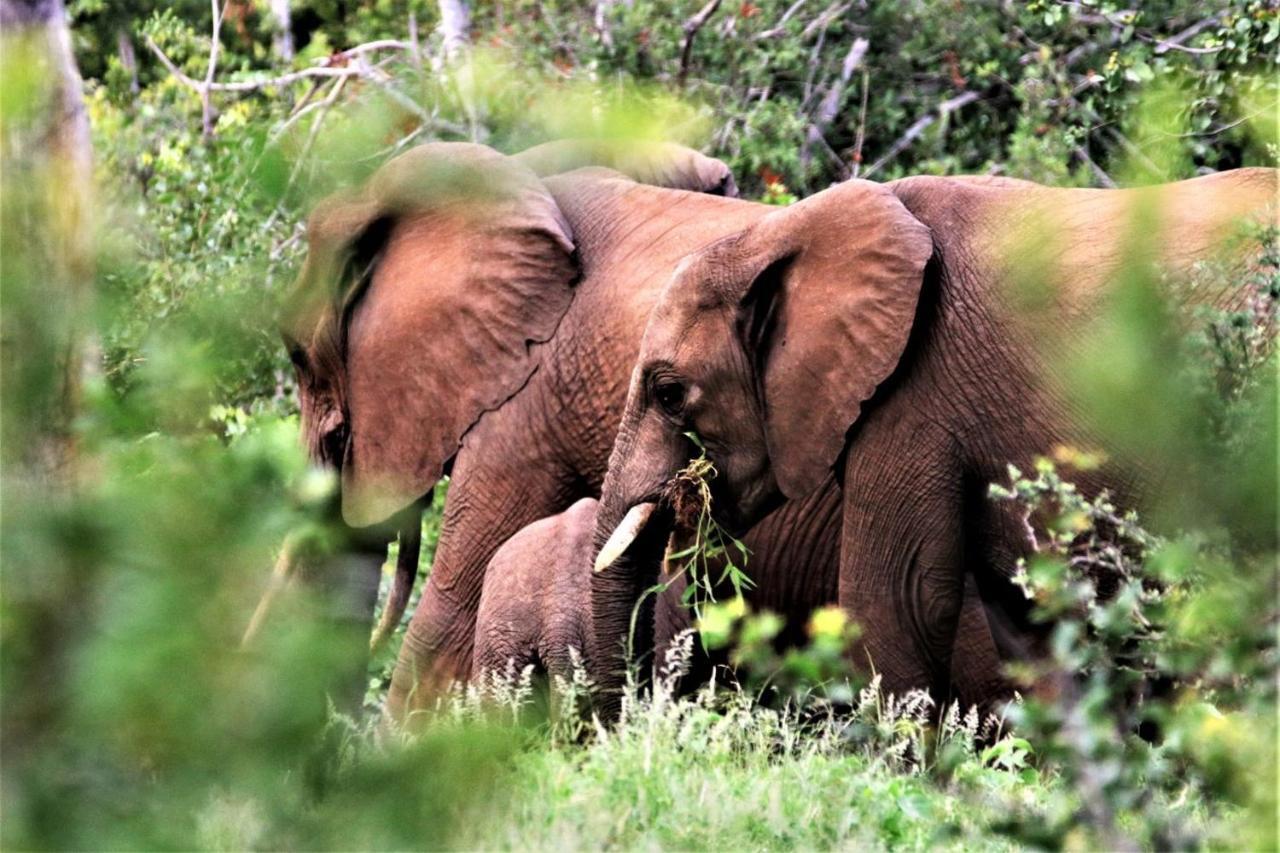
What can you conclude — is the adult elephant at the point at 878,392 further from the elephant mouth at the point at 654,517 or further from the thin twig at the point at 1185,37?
the thin twig at the point at 1185,37

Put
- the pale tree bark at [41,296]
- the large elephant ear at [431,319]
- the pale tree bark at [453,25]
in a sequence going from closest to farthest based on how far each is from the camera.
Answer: the pale tree bark at [41,296] → the large elephant ear at [431,319] → the pale tree bark at [453,25]

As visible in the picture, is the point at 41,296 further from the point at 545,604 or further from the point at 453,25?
the point at 453,25

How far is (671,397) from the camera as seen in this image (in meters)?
6.07

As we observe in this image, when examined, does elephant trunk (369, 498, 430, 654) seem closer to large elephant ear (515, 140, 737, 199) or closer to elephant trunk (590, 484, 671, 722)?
large elephant ear (515, 140, 737, 199)

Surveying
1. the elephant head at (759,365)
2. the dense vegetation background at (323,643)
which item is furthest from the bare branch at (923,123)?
the elephant head at (759,365)

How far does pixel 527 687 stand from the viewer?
17.3 feet

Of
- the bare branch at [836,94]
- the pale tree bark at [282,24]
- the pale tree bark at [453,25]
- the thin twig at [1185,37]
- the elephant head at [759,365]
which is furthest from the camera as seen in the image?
the pale tree bark at [282,24]

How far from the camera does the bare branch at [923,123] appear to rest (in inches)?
384

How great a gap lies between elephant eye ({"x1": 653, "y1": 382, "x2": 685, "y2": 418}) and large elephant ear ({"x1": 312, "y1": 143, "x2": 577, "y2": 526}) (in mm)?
1180

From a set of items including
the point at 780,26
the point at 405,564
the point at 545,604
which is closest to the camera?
the point at 545,604

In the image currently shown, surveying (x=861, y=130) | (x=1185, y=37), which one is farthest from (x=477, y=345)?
(x=1185, y=37)

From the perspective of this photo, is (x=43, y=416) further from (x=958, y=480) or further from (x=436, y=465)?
(x=436, y=465)

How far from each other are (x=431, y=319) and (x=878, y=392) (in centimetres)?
209

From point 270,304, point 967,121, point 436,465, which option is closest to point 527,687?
point 436,465
